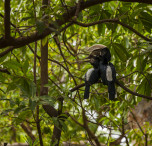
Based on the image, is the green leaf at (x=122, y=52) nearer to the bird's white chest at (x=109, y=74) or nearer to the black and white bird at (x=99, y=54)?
the black and white bird at (x=99, y=54)

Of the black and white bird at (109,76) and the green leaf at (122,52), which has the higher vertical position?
the green leaf at (122,52)

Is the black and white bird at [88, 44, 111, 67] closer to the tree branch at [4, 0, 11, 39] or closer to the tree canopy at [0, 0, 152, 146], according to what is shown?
the tree canopy at [0, 0, 152, 146]

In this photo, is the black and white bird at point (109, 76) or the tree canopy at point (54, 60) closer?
the tree canopy at point (54, 60)

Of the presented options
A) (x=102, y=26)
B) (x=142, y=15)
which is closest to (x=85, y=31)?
(x=102, y=26)

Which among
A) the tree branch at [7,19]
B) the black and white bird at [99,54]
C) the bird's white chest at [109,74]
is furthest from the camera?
the black and white bird at [99,54]

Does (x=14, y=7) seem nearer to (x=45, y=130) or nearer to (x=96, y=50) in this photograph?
(x=96, y=50)

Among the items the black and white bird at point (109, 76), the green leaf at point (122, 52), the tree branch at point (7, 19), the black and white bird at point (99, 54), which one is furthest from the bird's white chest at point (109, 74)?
the tree branch at point (7, 19)

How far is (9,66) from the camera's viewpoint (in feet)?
5.35

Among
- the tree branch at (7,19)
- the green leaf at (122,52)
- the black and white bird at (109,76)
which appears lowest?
the black and white bird at (109,76)

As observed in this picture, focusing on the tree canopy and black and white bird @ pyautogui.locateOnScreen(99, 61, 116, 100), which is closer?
the tree canopy

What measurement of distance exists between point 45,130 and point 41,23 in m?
0.83

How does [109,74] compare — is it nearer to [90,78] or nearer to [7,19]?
[90,78]

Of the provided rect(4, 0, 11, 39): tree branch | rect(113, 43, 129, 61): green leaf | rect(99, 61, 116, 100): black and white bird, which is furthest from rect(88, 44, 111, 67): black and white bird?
rect(4, 0, 11, 39): tree branch

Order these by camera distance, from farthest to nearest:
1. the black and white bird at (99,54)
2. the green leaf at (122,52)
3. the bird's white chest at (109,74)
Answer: the green leaf at (122,52) → the black and white bird at (99,54) → the bird's white chest at (109,74)
